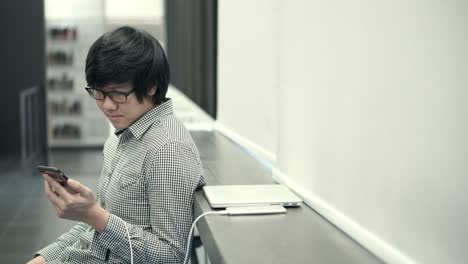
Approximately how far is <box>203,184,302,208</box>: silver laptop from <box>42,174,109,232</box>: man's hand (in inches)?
12.1

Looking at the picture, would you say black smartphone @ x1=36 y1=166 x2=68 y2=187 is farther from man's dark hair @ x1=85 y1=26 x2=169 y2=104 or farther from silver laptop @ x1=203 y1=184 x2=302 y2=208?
silver laptop @ x1=203 y1=184 x2=302 y2=208

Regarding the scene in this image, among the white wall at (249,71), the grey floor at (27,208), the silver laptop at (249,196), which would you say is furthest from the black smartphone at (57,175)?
the grey floor at (27,208)

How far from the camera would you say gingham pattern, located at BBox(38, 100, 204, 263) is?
1496 mm

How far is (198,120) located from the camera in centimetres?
430

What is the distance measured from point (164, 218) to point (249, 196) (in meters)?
0.33

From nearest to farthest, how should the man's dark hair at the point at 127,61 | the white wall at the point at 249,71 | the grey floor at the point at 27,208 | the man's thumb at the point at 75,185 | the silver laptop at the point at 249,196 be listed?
the man's thumb at the point at 75,185 → the man's dark hair at the point at 127,61 → the silver laptop at the point at 249,196 → the white wall at the point at 249,71 → the grey floor at the point at 27,208

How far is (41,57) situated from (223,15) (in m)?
6.58

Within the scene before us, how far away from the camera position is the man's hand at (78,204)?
144 cm

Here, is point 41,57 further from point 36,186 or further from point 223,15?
point 223,15

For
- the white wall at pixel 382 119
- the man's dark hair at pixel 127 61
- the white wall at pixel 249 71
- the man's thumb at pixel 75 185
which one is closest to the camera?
the white wall at pixel 382 119

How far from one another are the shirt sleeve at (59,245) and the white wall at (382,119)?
2.28 feet

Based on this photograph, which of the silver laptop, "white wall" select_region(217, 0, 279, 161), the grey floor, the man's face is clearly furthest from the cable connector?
the grey floor

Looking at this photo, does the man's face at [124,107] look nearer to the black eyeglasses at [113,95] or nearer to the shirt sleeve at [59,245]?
the black eyeglasses at [113,95]

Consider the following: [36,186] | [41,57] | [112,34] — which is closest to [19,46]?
[41,57]
